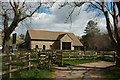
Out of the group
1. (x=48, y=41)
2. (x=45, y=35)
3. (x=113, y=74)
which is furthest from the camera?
(x=45, y=35)

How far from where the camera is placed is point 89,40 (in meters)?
62.4

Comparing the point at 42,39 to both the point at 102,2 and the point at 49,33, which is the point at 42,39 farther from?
the point at 102,2

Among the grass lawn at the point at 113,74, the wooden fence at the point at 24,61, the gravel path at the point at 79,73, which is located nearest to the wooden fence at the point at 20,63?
the wooden fence at the point at 24,61

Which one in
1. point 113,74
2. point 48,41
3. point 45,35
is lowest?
point 113,74

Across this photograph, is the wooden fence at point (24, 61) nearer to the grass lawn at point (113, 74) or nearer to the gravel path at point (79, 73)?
the gravel path at point (79, 73)

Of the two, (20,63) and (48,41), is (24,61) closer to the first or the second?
(20,63)

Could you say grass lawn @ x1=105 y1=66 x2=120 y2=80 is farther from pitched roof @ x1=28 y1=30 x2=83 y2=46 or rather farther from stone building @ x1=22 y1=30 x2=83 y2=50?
pitched roof @ x1=28 y1=30 x2=83 y2=46

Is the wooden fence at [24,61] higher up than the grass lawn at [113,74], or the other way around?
the wooden fence at [24,61]

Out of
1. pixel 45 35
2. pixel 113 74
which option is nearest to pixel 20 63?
pixel 113 74

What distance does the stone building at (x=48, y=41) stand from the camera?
4553 centimetres

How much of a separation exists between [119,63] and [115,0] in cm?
512

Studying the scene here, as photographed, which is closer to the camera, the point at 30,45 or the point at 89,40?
the point at 30,45

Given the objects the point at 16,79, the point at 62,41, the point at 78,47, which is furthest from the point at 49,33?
the point at 16,79

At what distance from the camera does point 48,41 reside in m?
48.2
